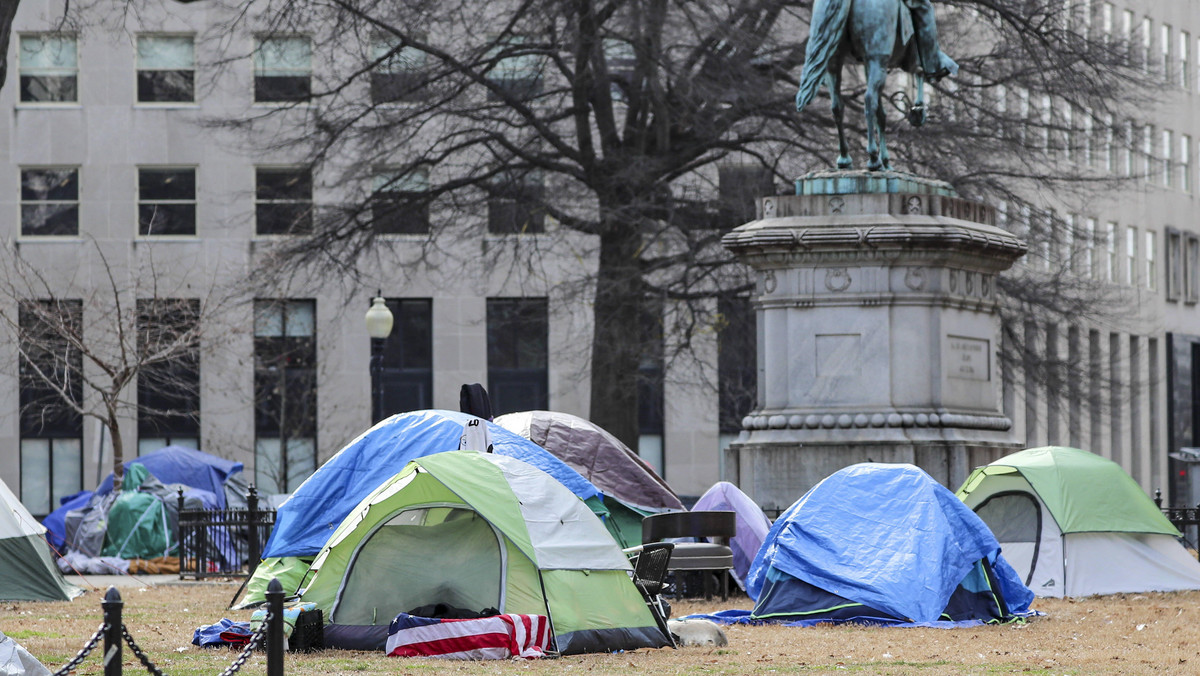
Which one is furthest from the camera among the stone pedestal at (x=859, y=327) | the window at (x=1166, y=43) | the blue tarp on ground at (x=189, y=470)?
the window at (x=1166, y=43)

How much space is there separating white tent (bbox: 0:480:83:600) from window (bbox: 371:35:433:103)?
9387 mm

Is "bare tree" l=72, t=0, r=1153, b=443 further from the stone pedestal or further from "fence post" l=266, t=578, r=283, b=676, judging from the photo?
"fence post" l=266, t=578, r=283, b=676

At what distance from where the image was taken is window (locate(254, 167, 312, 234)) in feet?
113

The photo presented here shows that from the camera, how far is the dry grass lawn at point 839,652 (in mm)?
11938

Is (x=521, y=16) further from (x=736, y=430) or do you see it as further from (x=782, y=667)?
(x=736, y=430)

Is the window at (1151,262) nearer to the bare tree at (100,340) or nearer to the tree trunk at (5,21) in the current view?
the bare tree at (100,340)

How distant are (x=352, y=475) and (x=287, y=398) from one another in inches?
1116

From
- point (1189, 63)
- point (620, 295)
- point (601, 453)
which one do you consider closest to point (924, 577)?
point (601, 453)

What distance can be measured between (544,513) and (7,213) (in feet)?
114

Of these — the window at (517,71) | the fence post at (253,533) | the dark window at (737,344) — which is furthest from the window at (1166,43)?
the fence post at (253,533)

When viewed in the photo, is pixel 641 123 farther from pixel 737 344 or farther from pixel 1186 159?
pixel 1186 159

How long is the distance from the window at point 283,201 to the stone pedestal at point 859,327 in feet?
41.8

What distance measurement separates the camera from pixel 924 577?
15.4 m

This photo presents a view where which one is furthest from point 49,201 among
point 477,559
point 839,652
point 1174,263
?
point 1174,263
